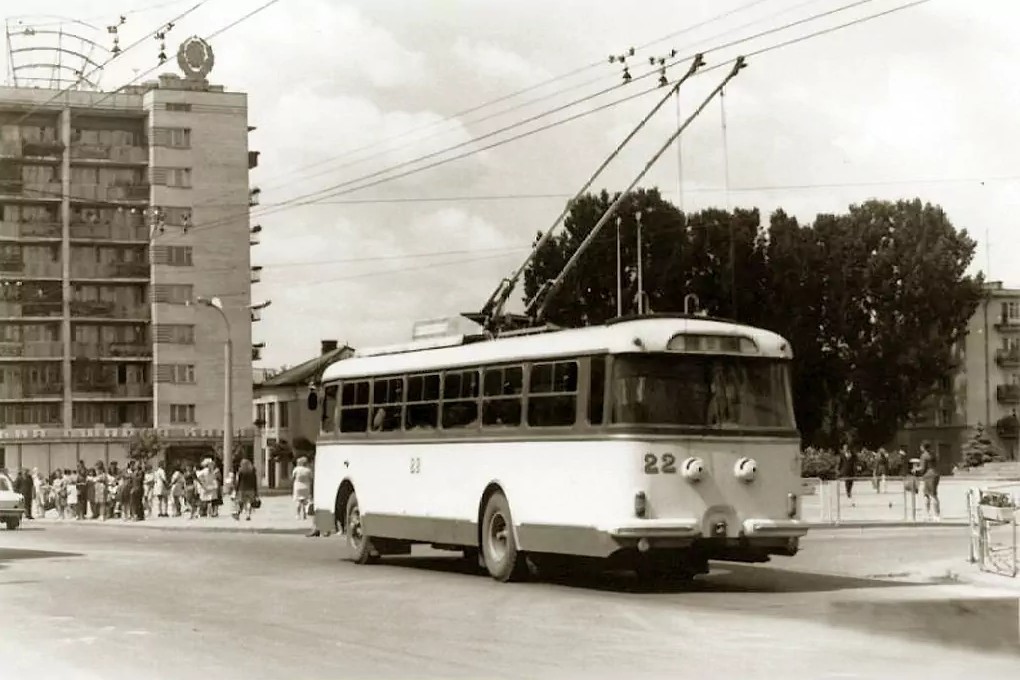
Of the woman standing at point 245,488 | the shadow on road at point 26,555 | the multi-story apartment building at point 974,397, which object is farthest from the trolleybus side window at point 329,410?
the multi-story apartment building at point 974,397

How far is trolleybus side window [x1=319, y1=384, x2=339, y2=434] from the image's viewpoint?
25750mm

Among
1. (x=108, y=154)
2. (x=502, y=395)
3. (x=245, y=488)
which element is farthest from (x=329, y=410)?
(x=108, y=154)

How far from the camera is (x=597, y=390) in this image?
18875 mm

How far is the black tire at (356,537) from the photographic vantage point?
80.6ft

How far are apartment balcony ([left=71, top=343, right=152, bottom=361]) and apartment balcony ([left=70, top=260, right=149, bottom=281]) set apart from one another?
3785 millimetres

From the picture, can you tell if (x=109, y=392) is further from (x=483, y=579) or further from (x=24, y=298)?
(x=483, y=579)

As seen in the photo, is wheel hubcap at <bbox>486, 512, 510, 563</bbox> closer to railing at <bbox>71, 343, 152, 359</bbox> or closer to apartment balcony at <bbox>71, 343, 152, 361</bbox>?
apartment balcony at <bbox>71, 343, 152, 361</bbox>

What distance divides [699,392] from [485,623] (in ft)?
15.9

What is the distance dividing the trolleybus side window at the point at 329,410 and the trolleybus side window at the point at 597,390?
24.6 feet

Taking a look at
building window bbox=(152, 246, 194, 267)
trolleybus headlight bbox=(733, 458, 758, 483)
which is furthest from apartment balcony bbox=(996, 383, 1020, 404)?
trolleybus headlight bbox=(733, 458, 758, 483)

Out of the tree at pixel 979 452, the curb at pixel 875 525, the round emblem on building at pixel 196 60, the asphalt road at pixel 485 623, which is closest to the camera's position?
the asphalt road at pixel 485 623

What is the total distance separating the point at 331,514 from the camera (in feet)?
84.4

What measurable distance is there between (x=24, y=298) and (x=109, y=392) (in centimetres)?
688

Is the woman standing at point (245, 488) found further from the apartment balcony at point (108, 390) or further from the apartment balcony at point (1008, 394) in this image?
the apartment balcony at point (1008, 394)
